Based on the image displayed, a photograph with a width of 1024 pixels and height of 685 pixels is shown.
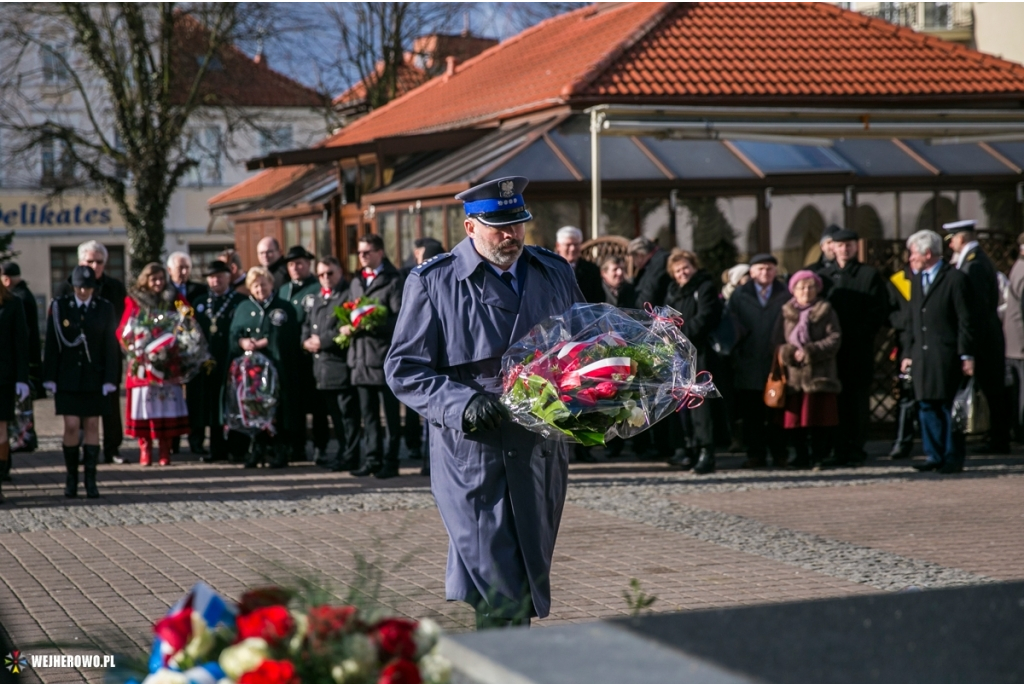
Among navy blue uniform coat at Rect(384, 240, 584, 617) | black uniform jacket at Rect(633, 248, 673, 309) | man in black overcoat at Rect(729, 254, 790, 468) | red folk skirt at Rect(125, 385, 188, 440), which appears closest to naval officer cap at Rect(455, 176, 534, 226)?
navy blue uniform coat at Rect(384, 240, 584, 617)

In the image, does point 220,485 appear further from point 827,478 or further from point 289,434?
point 827,478

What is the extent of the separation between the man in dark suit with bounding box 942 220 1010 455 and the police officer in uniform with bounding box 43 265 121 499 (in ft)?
24.7

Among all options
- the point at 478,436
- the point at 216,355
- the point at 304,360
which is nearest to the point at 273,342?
the point at 304,360

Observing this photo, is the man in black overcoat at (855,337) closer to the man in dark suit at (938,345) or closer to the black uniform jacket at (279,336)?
the man in dark suit at (938,345)

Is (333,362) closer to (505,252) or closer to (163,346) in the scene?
(163,346)

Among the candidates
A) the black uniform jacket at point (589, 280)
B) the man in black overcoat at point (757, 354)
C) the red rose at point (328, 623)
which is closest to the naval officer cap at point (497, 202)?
the red rose at point (328, 623)

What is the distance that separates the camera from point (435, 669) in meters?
2.22

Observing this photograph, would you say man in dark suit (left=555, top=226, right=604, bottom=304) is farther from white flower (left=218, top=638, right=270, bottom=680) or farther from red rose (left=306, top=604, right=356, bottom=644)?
white flower (left=218, top=638, right=270, bottom=680)

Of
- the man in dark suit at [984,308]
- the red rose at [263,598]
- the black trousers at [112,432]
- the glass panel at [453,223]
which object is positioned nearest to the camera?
the red rose at [263,598]

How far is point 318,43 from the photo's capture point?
32.5 m

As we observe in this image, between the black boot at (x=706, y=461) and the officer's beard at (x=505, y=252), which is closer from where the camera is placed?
the officer's beard at (x=505, y=252)

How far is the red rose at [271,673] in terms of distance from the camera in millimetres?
2184

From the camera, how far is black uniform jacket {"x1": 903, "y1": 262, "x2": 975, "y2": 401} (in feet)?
36.6

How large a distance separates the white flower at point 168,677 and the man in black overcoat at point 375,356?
29.4 ft
